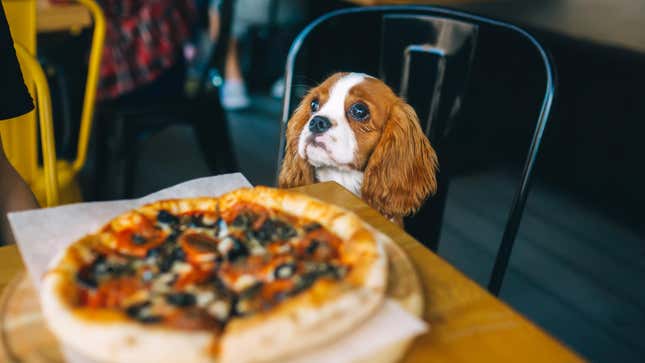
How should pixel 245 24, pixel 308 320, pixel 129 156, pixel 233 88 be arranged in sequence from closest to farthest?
pixel 308 320, pixel 129 156, pixel 233 88, pixel 245 24

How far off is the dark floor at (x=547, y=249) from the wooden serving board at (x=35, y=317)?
5.13 feet

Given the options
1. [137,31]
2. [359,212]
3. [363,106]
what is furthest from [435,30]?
[137,31]

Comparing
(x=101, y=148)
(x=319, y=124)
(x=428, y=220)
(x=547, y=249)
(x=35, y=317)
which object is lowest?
(x=547, y=249)

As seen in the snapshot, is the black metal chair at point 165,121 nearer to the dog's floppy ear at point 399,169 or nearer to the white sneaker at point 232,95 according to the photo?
the dog's floppy ear at point 399,169

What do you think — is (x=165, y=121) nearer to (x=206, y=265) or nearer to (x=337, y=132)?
(x=337, y=132)

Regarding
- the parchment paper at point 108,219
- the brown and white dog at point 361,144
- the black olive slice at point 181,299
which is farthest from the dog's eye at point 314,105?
the black olive slice at point 181,299

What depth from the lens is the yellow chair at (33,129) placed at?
5.72ft

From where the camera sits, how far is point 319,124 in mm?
1115

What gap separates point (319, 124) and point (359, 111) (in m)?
0.08

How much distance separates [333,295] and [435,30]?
0.91m

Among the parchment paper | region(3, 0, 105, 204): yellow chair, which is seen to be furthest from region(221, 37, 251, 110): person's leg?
the parchment paper

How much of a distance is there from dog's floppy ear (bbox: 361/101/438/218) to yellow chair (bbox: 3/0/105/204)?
40.5 inches

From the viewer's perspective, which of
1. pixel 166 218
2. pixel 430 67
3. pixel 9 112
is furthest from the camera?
pixel 430 67

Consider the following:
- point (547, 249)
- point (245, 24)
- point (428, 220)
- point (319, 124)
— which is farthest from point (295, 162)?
point (245, 24)
